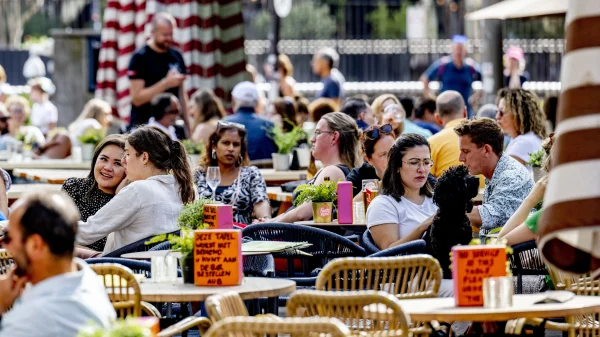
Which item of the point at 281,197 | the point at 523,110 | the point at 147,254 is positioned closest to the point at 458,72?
the point at 523,110

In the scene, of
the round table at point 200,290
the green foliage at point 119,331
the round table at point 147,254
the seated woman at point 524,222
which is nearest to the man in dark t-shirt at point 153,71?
the round table at point 147,254

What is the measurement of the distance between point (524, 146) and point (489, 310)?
5.66 metres

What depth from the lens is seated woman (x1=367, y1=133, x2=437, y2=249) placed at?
7.04m

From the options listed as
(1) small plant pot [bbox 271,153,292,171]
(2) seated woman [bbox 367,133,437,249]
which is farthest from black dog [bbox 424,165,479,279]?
(1) small plant pot [bbox 271,153,292,171]

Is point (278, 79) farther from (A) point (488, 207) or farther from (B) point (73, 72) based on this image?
(A) point (488, 207)

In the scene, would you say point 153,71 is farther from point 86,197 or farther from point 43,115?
point 43,115

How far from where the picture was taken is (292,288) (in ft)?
18.1

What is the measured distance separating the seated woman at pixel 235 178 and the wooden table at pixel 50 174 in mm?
1824

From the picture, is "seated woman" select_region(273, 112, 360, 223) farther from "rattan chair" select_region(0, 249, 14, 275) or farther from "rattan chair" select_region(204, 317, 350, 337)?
"rattan chair" select_region(204, 317, 350, 337)

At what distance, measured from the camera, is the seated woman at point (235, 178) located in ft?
30.2

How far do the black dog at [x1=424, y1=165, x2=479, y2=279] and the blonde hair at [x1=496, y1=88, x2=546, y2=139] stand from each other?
436cm

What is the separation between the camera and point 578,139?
408 cm

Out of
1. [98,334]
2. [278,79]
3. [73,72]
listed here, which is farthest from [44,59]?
[98,334]

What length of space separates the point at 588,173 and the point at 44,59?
2726cm
